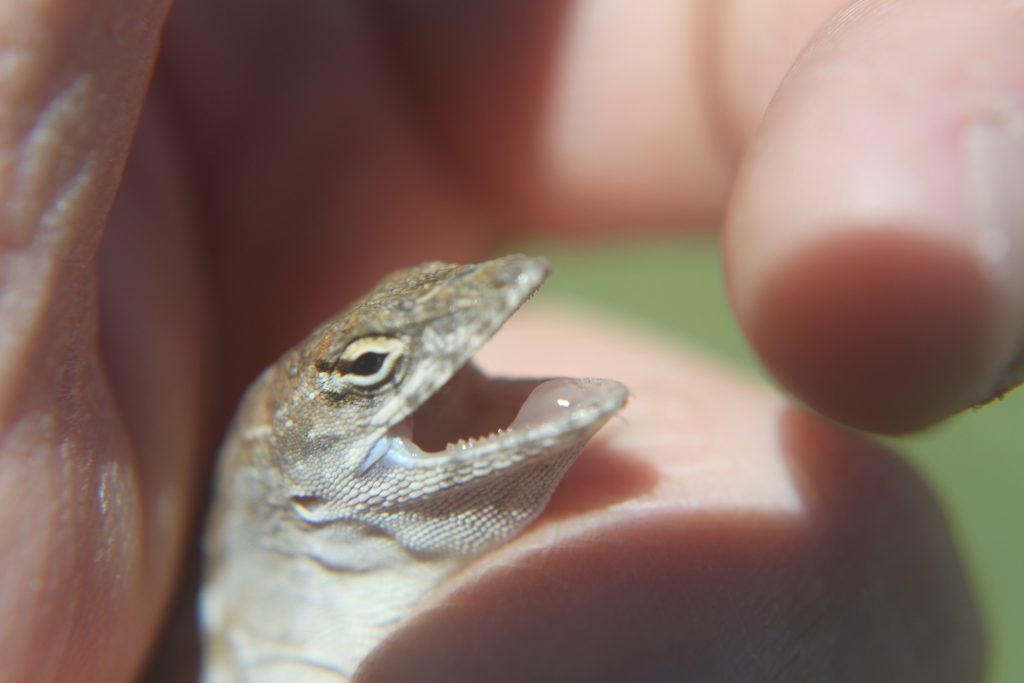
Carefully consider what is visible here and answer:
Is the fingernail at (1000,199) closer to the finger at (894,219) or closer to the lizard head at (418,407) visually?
the finger at (894,219)

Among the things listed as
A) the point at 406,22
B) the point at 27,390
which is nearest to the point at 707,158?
the point at 406,22

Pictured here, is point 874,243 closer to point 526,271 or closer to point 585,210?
point 526,271

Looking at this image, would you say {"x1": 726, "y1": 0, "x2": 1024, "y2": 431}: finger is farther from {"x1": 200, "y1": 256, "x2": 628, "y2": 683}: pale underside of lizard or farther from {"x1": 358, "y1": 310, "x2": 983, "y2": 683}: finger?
{"x1": 358, "y1": 310, "x2": 983, "y2": 683}: finger

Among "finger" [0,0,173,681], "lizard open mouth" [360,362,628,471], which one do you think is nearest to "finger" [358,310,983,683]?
"lizard open mouth" [360,362,628,471]

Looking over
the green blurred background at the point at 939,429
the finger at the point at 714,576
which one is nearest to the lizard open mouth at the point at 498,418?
the finger at the point at 714,576

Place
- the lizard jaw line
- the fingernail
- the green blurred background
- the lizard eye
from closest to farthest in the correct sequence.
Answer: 1. the fingernail
2. the lizard jaw line
3. the lizard eye
4. the green blurred background
